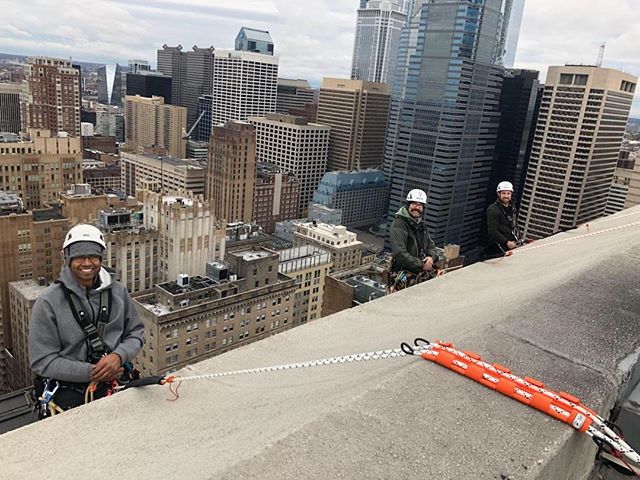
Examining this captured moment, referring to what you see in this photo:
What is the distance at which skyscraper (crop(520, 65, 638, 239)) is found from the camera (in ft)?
212

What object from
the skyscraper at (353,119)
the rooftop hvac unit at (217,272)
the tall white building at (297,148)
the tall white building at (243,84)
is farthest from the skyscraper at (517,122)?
the rooftop hvac unit at (217,272)

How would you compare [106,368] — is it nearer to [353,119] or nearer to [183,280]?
[183,280]

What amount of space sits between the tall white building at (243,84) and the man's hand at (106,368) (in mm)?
120425

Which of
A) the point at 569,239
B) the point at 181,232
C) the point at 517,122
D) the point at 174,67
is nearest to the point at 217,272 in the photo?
the point at 181,232

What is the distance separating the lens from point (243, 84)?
397ft

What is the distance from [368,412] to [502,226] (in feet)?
21.0

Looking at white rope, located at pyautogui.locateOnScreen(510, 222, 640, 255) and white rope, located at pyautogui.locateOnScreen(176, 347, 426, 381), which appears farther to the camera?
white rope, located at pyautogui.locateOnScreen(510, 222, 640, 255)

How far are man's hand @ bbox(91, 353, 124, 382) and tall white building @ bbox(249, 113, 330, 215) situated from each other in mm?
86793

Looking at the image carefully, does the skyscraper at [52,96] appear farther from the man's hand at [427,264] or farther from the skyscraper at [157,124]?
the man's hand at [427,264]

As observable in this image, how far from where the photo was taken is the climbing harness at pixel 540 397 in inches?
90.4

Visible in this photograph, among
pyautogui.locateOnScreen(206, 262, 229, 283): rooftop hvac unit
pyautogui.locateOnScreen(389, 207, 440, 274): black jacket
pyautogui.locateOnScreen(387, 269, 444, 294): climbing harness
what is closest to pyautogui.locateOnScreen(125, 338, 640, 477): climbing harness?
pyautogui.locateOnScreen(389, 207, 440, 274): black jacket

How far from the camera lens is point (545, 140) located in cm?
6838

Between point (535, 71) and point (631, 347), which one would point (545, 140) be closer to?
point (535, 71)

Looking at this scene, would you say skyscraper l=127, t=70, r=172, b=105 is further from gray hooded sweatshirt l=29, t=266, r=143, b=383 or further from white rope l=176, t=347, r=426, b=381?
white rope l=176, t=347, r=426, b=381
